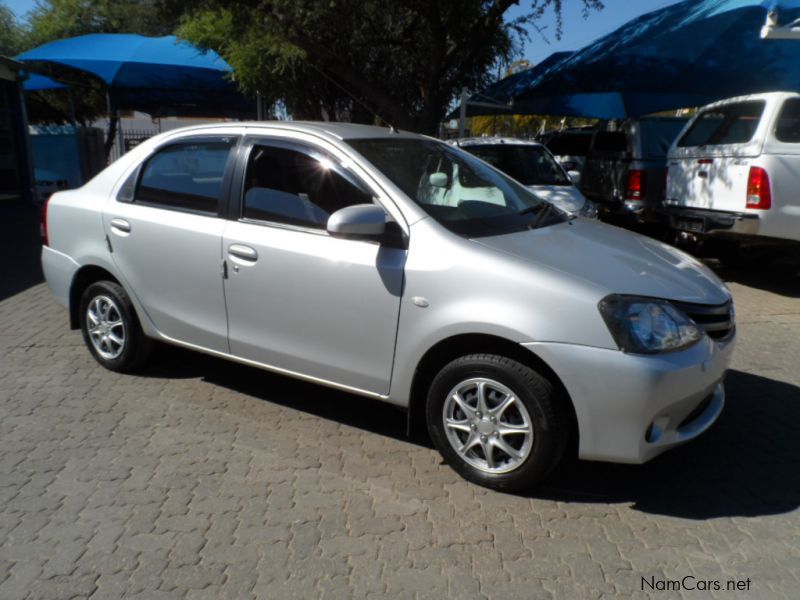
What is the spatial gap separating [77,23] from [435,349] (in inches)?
1064

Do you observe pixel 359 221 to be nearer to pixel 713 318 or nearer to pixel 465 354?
pixel 465 354

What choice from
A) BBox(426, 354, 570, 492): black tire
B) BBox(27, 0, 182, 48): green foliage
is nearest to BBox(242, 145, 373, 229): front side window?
BBox(426, 354, 570, 492): black tire

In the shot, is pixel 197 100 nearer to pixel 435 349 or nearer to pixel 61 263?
pixel 61 263

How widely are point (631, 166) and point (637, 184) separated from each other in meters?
0.32

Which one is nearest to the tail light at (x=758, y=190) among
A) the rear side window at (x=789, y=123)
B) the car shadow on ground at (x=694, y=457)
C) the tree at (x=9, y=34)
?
the rear side window at (x=789, y=123)

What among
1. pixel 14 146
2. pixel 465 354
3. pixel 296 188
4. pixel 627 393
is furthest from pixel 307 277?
pixel 14 146

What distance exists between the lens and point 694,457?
12.7ft

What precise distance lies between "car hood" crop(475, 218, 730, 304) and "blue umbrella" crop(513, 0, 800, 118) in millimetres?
8277

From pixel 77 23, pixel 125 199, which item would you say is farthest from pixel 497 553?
pixel 77 23

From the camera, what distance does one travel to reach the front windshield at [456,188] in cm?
376

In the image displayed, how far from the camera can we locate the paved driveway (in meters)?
2.85

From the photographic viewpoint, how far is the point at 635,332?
10.2 ft

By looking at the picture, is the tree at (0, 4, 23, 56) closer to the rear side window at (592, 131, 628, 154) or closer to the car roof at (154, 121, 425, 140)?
the rear side window at (592, 131, 628, 154)

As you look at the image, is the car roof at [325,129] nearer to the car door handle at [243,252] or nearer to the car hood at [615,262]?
the car door handle at [243,252]
